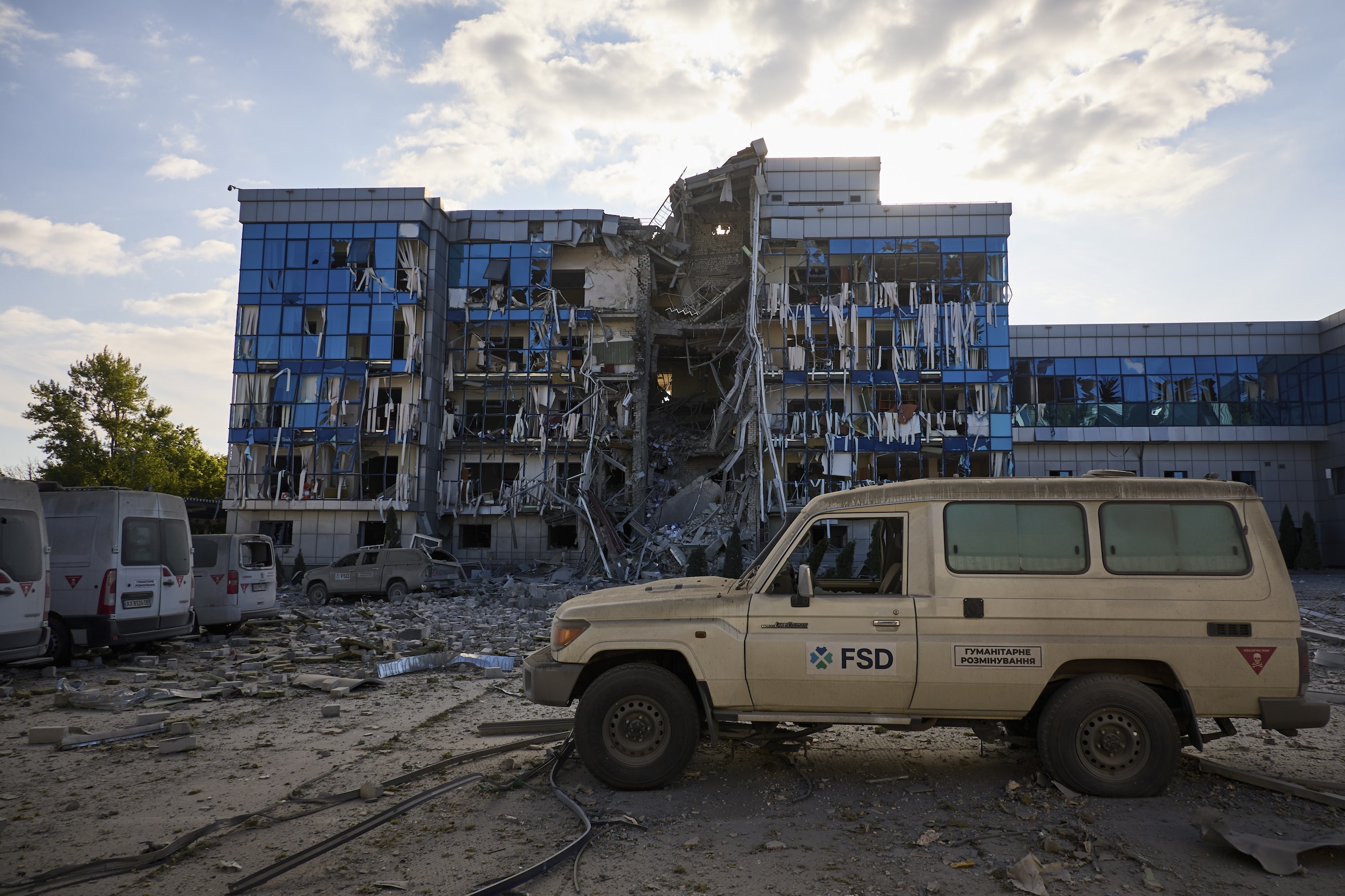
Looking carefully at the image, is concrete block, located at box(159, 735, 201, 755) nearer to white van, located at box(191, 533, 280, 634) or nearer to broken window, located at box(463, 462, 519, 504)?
white van, located at box(191, 533, 280, 634)

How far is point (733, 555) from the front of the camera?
27406 mm

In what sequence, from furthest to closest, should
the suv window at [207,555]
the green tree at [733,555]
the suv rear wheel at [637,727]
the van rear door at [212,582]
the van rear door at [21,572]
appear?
the green tree at [733,555] < the suv window at [207,555] < the van rear door at [212,582] < the van rear door at [21,572] < the suv rear wheel at [637,727]

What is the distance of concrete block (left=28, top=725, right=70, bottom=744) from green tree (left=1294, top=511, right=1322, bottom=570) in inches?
1642

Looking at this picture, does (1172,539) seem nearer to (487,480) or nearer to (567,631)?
(567,631)

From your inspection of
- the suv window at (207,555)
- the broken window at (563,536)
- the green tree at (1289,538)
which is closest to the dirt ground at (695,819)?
the suv window at (207,555)

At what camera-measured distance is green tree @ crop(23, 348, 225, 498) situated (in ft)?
131

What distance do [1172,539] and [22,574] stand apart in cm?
1260

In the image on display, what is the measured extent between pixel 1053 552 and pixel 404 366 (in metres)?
34.0

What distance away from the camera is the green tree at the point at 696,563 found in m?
26.9

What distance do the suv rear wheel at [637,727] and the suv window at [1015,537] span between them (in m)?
2.26

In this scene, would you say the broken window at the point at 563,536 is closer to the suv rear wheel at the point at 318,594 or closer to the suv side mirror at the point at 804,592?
the suv rear wheel at the point at 318,594

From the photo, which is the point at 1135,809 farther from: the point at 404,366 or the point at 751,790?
the point at 404,366

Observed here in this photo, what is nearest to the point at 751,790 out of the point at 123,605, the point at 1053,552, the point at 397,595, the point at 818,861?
the point at 818,861

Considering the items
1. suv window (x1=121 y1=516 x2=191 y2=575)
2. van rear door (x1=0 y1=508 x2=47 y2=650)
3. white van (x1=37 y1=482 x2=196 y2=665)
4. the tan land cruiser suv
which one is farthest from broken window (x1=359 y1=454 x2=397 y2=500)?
the tan land cruiser suv
